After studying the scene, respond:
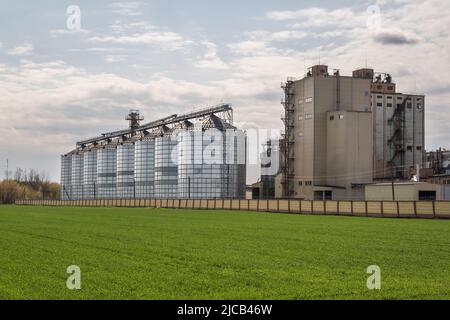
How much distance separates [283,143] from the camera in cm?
9438

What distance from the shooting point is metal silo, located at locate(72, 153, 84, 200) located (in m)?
137

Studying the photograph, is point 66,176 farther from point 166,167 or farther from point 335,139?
point 335,139

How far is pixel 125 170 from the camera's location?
11800cm

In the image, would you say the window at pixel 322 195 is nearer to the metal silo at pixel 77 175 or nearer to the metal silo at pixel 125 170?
the metal silo at pixel 125 170

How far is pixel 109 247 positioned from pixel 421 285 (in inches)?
434

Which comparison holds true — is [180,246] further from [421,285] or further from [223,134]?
[223,134]

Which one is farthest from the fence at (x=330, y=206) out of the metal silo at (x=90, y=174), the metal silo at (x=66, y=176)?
the metal silo at (x=66, y=176)

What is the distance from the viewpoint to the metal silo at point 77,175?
13688 centimetres

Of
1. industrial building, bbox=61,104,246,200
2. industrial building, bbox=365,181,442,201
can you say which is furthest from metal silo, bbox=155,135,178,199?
industrial building, bbox=365,181,442,201

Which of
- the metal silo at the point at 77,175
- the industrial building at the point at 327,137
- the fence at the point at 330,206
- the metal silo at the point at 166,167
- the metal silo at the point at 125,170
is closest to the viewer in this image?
the fence at the point at 330,206

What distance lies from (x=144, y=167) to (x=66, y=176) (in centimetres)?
4077

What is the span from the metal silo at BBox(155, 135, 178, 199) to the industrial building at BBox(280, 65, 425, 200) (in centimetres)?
1904

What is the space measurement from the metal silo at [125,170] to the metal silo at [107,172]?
171 inches
